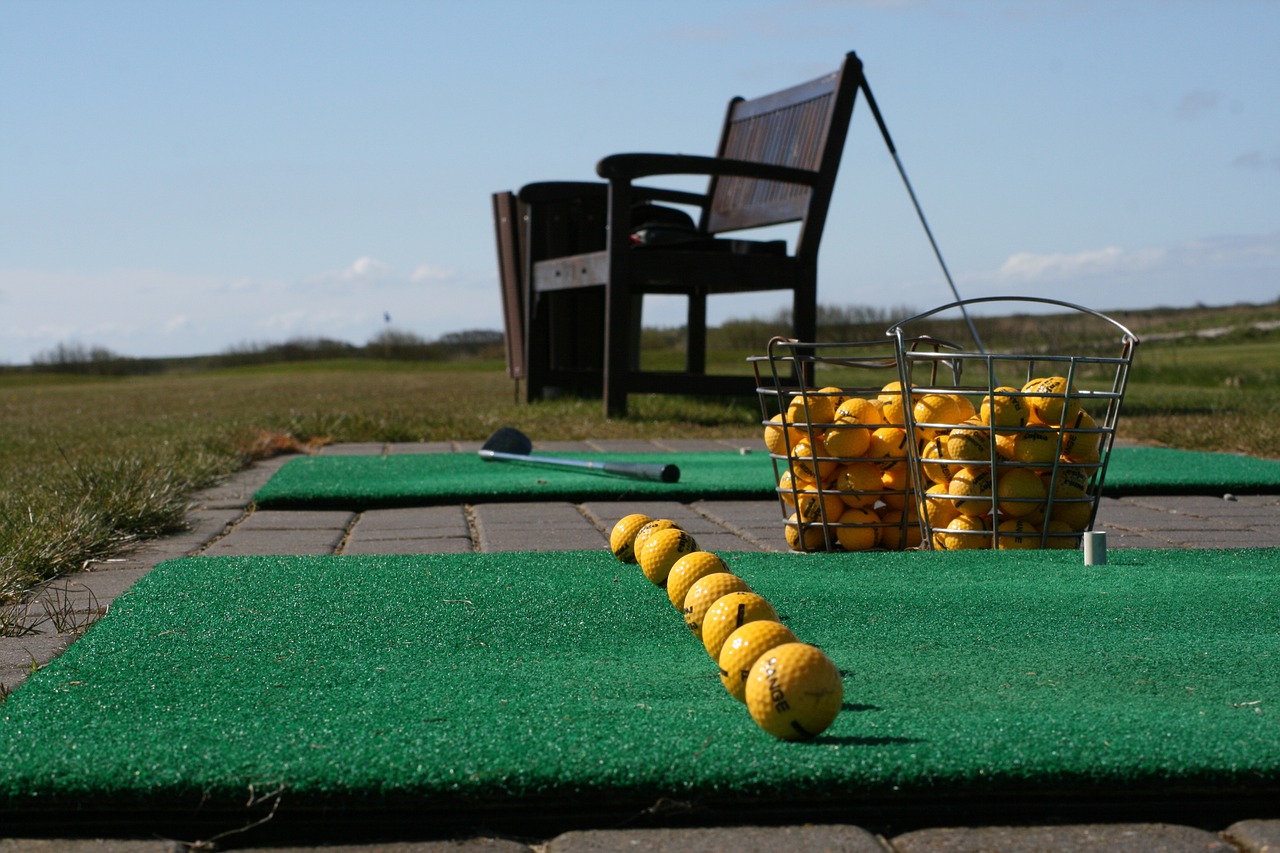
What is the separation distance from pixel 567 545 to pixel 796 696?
5.90 ft

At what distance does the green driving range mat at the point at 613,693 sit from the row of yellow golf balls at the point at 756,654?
Answer: 1.7 inches

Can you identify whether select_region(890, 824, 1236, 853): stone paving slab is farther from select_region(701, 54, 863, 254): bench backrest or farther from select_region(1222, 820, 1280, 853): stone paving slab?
select_region(701, 54, 863, 254): bench backrest

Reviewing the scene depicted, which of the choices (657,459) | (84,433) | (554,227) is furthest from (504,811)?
(554,227)

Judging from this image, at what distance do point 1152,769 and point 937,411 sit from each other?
168 centimetres

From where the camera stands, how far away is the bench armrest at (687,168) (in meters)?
6.71

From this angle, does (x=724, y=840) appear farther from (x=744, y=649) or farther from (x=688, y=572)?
(x=688, y=572)

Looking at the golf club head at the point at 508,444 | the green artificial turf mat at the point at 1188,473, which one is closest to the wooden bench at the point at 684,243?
the golf club head at the point at 508,444

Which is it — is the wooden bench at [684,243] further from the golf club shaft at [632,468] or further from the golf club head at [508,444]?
the golf club shaft at [632,468]

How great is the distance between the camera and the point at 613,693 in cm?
170

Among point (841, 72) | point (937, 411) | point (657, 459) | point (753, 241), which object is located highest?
point (841, 72)

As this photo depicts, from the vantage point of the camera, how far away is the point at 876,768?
4.52 feet

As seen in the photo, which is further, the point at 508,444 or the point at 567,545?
the point at 508,444

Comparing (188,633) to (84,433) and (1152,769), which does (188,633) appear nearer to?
(1152,769)

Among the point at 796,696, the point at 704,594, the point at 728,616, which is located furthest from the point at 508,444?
the point at 796,696
